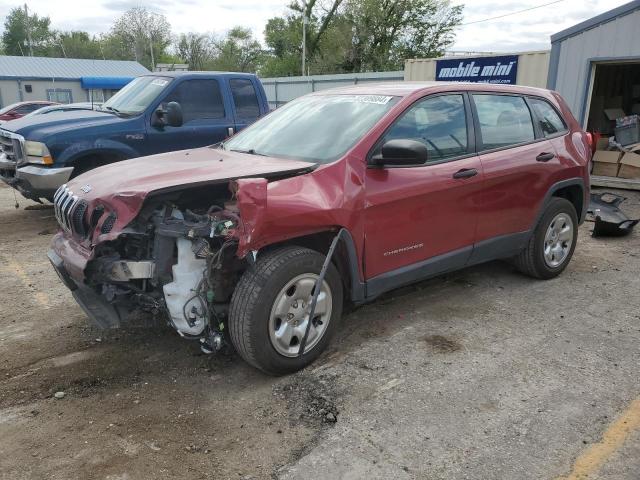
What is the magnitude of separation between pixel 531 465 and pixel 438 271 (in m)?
1.78

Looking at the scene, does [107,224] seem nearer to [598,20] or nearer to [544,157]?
[544,157]

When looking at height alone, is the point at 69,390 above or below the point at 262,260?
below

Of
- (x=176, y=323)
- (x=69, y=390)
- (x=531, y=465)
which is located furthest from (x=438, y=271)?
Result: (x=69, y=390)

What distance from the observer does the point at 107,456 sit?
2.73m

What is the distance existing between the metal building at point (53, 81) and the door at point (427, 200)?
3860 cm

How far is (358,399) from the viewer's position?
126 inches

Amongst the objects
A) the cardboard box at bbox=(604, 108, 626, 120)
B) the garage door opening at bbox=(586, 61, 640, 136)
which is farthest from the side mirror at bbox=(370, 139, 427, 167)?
the cardboard box at bbox=(604, 108, 626, 120)

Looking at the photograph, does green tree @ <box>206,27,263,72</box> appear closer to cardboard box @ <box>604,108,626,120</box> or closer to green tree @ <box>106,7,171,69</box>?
green tree @ <box>106,7,171,69</box>

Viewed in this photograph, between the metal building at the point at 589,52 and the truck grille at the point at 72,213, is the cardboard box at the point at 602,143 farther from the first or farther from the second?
the truck grille at the point at 72,213

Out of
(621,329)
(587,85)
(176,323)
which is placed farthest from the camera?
(587,85)

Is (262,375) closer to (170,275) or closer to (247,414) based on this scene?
(247,414)

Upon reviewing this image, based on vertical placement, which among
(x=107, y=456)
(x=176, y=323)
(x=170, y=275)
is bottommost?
(x=107, y=456)

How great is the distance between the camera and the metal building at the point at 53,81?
39.1 m

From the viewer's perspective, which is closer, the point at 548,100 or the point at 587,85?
the point at 548,100
